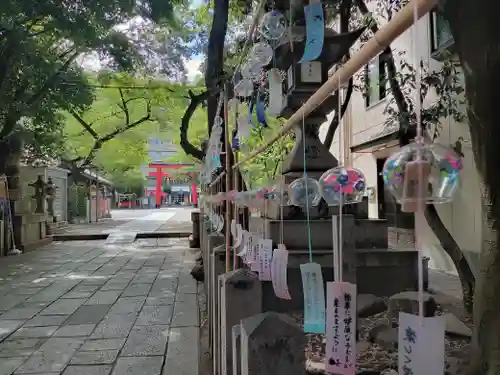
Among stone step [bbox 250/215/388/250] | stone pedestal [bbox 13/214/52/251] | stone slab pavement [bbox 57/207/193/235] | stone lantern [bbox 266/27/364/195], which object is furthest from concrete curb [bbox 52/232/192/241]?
stone lantern [bbox 266/27/364/195]

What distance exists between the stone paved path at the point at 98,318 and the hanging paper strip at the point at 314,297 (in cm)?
277

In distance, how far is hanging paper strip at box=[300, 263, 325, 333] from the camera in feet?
6.21

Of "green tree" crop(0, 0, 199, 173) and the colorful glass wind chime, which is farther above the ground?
"green tree" crop(0, 0, 199, 173)

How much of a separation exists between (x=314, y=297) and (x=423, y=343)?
0.70 metres

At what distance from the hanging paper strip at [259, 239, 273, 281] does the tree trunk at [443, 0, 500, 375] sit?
1.01m

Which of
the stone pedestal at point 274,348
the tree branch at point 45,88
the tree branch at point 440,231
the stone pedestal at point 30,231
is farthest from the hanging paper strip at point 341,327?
the stone pedestal at point 30,231

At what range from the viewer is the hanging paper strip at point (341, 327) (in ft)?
5.31

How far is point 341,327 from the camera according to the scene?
64.0 inches

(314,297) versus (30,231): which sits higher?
(314,297)

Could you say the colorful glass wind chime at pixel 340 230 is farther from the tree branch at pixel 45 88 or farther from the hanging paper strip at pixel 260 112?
the tree branch at pixel 45 88

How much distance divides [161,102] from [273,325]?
17.0 meters

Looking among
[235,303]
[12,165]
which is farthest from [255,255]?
[12,165]

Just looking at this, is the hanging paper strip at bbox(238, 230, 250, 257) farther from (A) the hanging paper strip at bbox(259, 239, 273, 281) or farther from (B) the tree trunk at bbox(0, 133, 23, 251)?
(B) the tree trunk at bbox(0, 133, 23, 251)

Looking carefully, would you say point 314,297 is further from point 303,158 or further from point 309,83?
point 309,83
